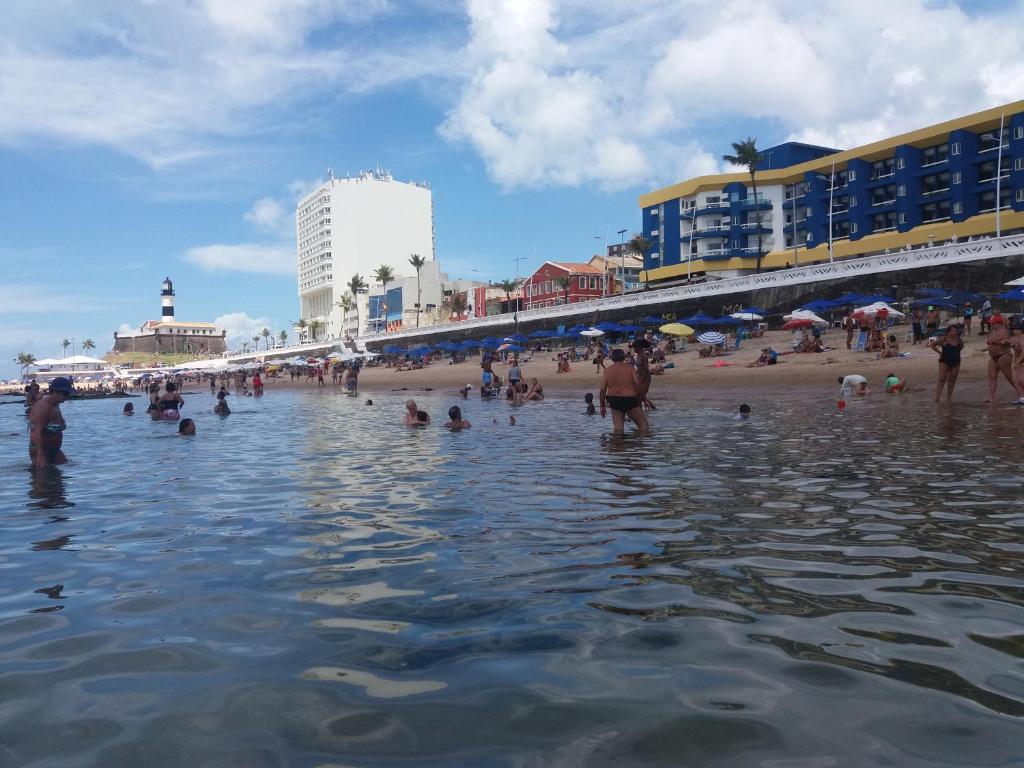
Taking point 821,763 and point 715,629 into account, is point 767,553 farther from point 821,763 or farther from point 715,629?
point 821,763

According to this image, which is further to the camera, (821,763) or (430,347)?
(430,347)

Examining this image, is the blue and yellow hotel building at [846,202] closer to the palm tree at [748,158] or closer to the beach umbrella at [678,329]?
the palm tree at [748,158]

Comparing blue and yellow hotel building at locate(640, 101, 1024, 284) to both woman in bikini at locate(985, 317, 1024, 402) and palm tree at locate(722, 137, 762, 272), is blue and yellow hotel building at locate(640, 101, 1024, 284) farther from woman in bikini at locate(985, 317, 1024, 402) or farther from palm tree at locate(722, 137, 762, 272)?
woman in bikini at locate(985, 317, 1024, 402)

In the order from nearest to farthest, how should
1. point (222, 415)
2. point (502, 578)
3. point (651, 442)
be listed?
point (502, 578), point (651, 442), point (222, 415)

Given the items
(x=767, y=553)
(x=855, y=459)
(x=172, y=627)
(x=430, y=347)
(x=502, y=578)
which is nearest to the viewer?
(x=172, y=627)

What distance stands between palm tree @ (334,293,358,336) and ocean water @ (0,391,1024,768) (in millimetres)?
116699

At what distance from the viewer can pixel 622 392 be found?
479 inches

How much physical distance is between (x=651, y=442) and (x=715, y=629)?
808 cm

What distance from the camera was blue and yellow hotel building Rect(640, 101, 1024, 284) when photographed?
162 ft

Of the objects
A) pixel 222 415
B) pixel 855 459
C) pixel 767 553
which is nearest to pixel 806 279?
pixel 222 415

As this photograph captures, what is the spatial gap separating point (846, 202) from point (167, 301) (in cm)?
14973

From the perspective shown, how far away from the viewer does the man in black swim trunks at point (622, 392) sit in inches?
470

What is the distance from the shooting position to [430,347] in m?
64.2

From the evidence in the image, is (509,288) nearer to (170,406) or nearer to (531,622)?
(170,406)
